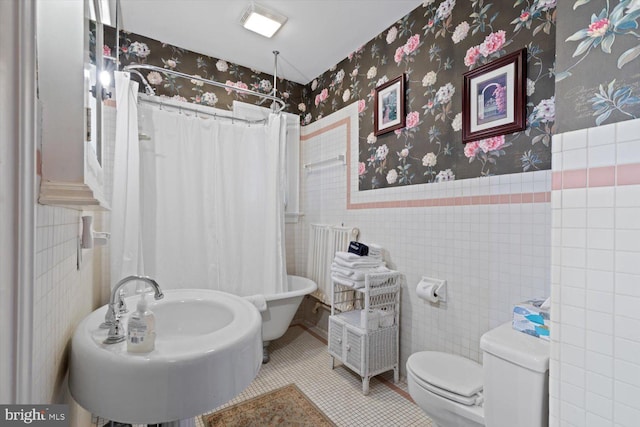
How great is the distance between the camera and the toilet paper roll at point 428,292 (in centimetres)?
179

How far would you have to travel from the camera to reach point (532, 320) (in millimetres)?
1137

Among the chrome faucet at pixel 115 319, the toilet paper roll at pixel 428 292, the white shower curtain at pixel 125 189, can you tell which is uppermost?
the white shower curtain at pixel 125 189

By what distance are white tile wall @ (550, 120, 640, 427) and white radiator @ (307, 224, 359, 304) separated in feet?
5.42

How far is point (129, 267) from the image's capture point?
74.3 inches

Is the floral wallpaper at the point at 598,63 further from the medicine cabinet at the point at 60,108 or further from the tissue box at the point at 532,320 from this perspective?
the medicine cabinet at the point at 60,108

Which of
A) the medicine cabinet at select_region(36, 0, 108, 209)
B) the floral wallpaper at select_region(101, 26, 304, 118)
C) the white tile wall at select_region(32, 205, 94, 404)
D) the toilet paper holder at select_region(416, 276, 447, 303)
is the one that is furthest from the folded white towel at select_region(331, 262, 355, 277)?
the floral wallpaper at select_region(101, 26, 304, 118)

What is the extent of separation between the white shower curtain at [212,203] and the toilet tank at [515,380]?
166 cm

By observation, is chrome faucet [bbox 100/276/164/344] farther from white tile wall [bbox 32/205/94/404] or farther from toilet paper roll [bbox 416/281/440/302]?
toilet paper roll [bbox 416/281/440/302]

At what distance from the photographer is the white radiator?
2.49 metres

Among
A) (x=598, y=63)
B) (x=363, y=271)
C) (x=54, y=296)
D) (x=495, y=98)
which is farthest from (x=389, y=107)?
(x=54, y=296)

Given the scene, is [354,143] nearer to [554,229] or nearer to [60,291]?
[554,229]

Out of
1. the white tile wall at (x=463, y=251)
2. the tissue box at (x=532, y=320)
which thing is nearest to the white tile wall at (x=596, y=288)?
the tissue box at (x=532, y=320)

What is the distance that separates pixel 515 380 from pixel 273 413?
129 centimetres

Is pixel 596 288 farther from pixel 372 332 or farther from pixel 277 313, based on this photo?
pixel 277 313
